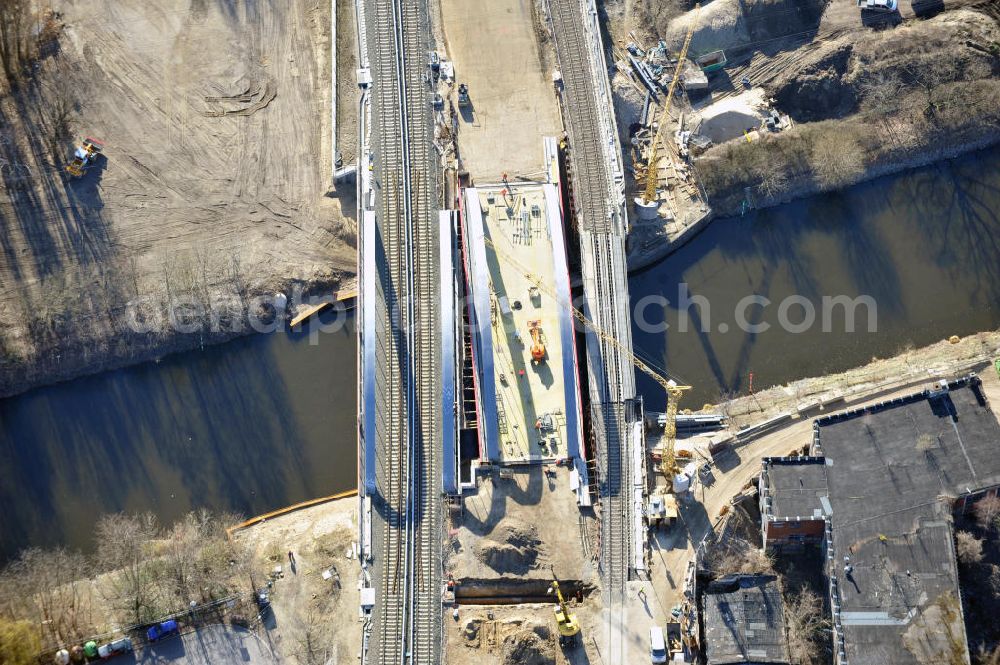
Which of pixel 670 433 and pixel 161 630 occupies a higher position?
pixel 670 433

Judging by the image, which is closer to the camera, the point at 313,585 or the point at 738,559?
the point at 738,559

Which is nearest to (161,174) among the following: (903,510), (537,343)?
(537,343)

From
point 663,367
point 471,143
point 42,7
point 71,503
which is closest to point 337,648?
point 71,503

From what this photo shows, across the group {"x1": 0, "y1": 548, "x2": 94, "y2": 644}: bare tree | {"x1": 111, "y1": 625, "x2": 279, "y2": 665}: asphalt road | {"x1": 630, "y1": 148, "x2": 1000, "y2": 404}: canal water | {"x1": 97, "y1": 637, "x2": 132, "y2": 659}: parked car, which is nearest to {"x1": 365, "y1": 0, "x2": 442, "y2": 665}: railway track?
{"x1": 111, "y1": 625, "x2": 279, "y2": 665}: asphalt road

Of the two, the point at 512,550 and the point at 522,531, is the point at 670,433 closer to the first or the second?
the point at 522,531

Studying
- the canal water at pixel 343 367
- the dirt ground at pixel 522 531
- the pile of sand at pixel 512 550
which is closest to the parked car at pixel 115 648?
the canal water at pixel 343 367

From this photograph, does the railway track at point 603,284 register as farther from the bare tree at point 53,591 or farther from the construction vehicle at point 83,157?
the bare tree at point 53,591

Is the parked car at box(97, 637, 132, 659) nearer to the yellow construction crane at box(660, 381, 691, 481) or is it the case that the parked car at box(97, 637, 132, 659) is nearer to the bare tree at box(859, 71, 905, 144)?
the yellow construction crane at box(660, 381, 691, 481)
